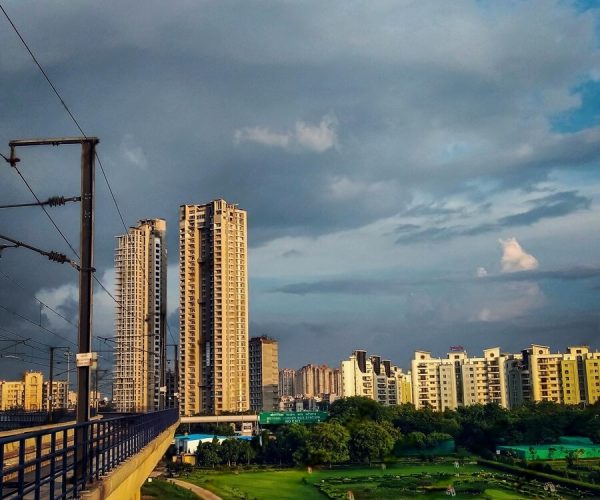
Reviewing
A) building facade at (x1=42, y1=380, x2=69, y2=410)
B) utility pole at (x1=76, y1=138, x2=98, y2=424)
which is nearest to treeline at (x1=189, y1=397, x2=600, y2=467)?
building facade at (x1=42, y1=380, x2=69, y2=410)

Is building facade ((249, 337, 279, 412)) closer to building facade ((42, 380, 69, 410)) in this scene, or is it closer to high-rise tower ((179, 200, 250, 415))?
high-rise tower ((179, 200, 250, 415))

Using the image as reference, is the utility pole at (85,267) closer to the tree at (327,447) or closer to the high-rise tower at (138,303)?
the tree at (327,447)

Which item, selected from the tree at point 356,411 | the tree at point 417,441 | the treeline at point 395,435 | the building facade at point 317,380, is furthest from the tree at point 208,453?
the building facade at point 317,380

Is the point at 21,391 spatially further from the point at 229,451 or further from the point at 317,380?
the point at 317,380

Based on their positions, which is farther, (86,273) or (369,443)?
(369,443)

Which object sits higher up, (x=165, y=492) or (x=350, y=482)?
(x=165, y=492)

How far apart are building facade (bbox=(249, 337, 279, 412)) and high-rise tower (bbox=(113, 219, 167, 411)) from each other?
26.6m

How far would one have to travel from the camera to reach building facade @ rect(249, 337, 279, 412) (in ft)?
333

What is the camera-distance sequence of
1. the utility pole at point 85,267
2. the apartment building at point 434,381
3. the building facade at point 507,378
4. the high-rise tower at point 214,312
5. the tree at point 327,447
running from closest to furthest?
the utility pole at point 85,267 < the tree at point 327,447 < the high-rise tower at point 214,312 < the building facade at point 507,378 < the apartment building at point 434,381

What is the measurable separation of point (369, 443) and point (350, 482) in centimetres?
989

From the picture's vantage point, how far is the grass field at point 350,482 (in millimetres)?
50531

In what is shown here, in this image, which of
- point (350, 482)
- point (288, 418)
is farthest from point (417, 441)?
point (350, 482)

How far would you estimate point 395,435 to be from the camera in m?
70.9

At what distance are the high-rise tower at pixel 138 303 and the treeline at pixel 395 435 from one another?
9.95m
